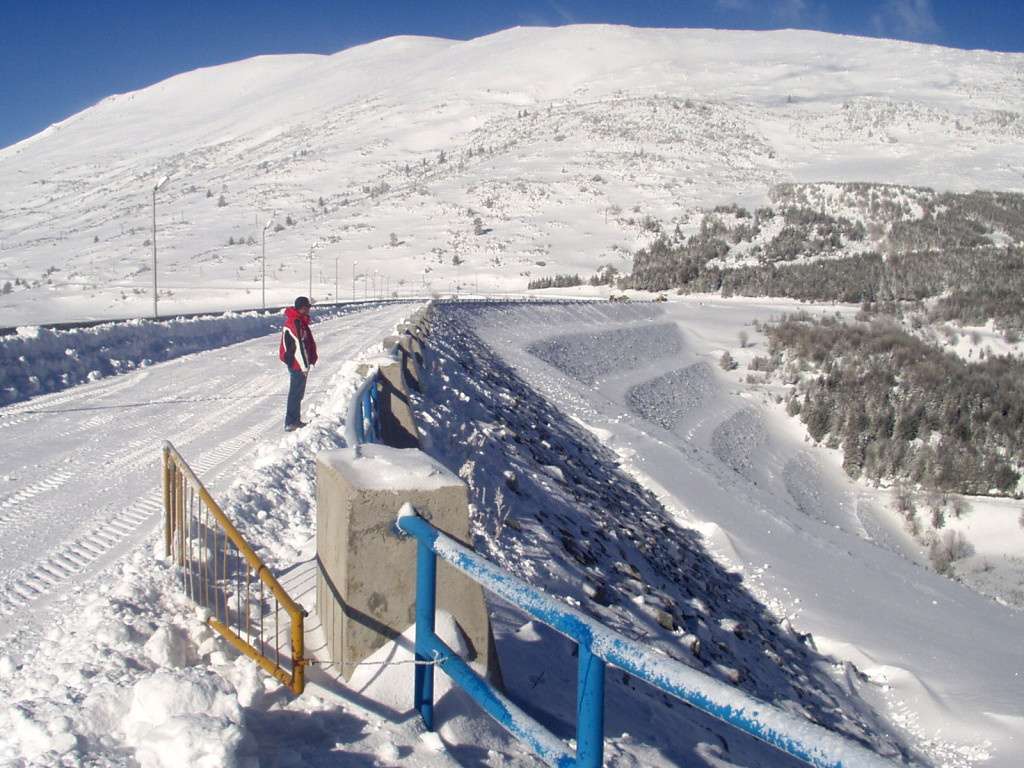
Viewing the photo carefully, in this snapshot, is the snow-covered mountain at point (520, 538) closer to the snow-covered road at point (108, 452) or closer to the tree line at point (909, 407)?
the snow-covered road at point (108, 452)

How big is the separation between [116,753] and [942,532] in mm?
20073

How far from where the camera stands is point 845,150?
111625 mm

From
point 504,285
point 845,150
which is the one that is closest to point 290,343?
point 504,285

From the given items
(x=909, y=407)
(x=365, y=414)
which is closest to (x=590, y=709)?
(x=365, y=414)

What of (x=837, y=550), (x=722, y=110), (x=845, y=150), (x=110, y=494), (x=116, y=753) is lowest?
(x=837, y=550)

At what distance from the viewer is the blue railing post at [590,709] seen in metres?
2.10

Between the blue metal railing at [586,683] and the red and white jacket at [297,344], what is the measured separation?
6.89m

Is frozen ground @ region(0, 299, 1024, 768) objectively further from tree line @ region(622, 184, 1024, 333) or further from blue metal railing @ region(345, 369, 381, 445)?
tree line @ region(622, 184, 1024, 333)

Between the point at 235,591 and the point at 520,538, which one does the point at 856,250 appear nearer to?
the point at 520,538

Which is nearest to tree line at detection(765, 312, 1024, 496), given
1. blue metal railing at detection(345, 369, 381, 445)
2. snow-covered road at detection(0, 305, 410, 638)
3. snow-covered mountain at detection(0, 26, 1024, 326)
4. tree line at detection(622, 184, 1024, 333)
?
tree line at detection(622, 184, 1024, 333)

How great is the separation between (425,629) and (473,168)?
364ft

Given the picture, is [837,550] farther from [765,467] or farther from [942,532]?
[765,467]

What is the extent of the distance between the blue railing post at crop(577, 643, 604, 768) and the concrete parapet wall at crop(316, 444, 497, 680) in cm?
117

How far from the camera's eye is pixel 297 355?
9.54 metres
